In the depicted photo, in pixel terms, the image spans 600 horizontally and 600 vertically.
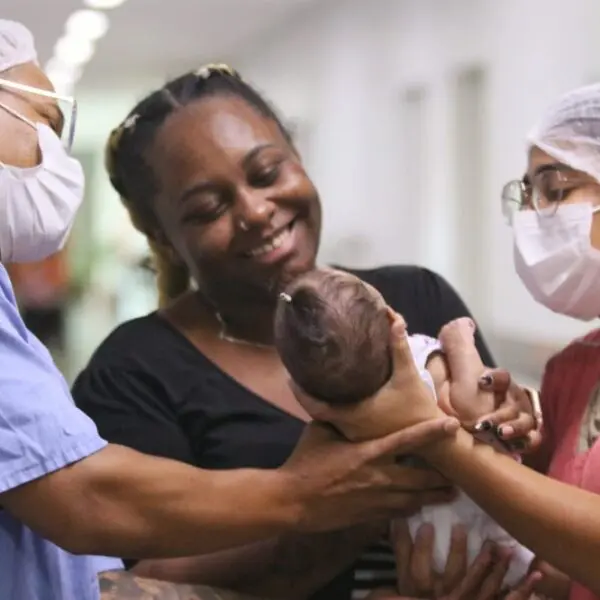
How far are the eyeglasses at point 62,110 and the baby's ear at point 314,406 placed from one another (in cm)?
49

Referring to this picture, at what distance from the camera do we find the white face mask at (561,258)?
3.88ft

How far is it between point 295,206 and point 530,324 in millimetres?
2031

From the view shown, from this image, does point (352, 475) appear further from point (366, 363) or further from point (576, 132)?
point (576, 132)

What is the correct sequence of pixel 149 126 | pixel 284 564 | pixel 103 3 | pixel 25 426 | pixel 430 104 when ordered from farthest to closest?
pixel 103 3 < pixel 430 104 < pixel 149 126 < pixel 284 564 < pixel 25 426

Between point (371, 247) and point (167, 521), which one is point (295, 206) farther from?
point (371, 247)

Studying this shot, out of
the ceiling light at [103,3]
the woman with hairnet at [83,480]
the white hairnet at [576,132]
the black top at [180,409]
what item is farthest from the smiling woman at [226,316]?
Result: the ceiling light at [103,3]

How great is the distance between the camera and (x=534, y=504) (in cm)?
99

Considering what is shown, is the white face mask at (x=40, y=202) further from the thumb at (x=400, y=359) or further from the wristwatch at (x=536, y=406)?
the wristwatch at (x=536, y=406)

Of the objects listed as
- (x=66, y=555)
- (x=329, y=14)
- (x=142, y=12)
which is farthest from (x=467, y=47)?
(x=66, y=555)

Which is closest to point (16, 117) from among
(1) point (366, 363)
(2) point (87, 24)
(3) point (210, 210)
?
(3) point (210, 210)

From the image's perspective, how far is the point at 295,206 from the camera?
1359 mm

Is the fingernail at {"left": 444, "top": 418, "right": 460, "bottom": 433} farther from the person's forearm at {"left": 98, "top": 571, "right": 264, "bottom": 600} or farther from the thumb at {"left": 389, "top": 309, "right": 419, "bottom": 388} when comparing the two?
the person's forearm at {"left": 98, "top": 571, "right": 264, "bottom": 600}

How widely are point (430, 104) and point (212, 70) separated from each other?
2.75 m

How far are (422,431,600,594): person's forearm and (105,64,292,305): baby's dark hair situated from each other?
67cm
